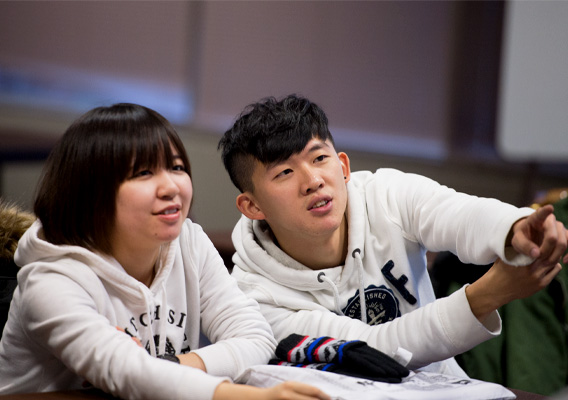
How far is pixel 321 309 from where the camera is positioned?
123cm

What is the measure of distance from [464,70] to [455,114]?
10.3 inches

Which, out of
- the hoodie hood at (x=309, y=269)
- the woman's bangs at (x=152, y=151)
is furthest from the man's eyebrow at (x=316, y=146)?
the woman's bangs at (x=152, y=151)

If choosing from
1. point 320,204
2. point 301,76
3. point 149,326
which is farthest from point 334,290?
point 301,76

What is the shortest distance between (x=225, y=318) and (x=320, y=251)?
0.97 feet

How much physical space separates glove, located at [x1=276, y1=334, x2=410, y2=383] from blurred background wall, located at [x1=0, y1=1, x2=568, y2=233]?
5.12 feet

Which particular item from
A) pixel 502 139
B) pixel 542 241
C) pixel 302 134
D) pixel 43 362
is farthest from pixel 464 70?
pixel 43 362

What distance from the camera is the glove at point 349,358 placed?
90cm

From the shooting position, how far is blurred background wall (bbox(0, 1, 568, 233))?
279 centimetres

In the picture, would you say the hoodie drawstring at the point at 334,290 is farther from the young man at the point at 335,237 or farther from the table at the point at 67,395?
the table at the point at 67,395

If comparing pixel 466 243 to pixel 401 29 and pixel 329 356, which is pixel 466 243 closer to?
pixel 329 356

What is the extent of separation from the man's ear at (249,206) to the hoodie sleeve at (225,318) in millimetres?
189

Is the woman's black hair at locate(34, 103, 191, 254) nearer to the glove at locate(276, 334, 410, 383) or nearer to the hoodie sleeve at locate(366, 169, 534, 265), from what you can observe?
the glove at locate(276, 334, 410, 383)

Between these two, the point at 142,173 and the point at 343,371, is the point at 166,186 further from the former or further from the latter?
Result: the point at 343,371

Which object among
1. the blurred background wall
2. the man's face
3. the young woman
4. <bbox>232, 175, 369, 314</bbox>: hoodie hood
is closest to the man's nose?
the man's face
